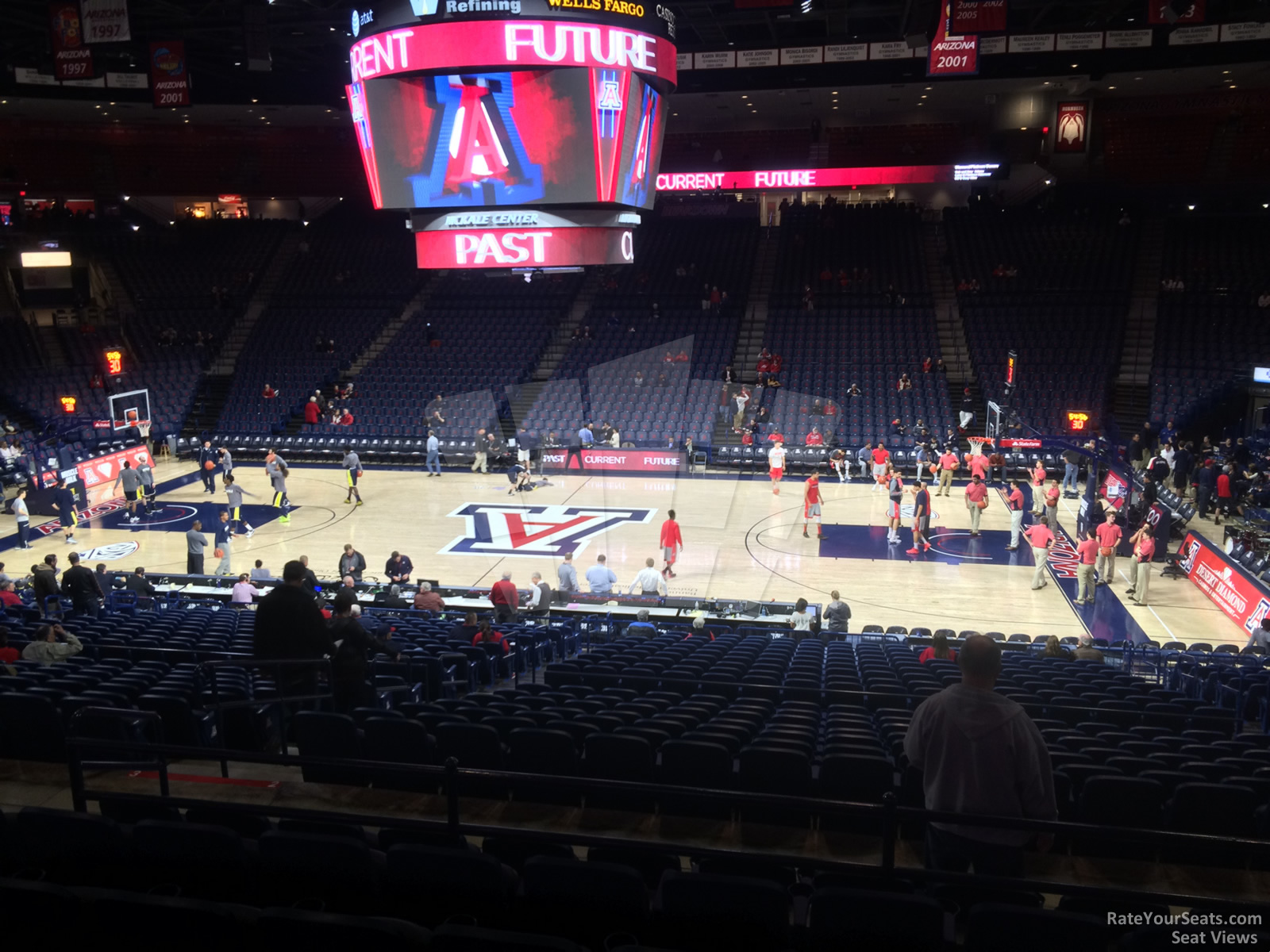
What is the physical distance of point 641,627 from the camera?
1462cm

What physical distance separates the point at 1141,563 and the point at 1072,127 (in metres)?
23.2

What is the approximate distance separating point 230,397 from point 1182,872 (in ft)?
106

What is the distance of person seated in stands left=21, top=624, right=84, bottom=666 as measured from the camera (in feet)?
29.9

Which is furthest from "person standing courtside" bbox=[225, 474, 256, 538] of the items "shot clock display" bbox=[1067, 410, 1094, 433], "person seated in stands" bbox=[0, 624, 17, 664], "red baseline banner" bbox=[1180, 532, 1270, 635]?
"shot clock display" bbox=[1067, 410, 1094, 433]

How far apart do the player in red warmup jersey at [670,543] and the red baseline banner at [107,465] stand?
1396 centimetres

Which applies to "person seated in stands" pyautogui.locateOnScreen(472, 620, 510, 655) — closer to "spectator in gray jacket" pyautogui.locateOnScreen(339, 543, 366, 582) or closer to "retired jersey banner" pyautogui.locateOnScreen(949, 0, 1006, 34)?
"spectator in gray jacket" pyautogui.locateOnScreen(339, 543, 366, 582)

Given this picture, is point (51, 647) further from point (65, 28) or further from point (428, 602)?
point (65, 28)

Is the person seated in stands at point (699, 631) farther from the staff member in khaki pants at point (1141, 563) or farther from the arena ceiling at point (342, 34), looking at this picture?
the arena ceiling at point (342, 34)

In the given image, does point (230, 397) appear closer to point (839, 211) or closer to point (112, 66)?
point (112, 66)

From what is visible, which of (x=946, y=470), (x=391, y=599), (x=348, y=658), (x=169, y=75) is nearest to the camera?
(x=348, y=658)

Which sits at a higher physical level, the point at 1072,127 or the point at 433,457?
the point at 1072,127

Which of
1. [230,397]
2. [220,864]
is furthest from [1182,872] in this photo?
[230,397]

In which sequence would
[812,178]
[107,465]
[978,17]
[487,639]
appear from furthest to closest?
1. [812,178]
2. [107,465]
3. [978,17]
4. [487,639]

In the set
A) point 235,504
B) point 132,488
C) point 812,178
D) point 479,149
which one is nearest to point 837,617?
point 479,149
